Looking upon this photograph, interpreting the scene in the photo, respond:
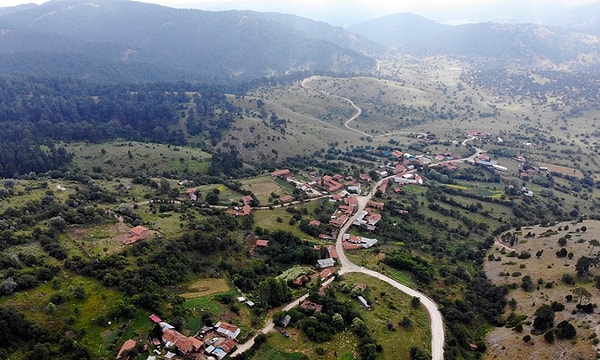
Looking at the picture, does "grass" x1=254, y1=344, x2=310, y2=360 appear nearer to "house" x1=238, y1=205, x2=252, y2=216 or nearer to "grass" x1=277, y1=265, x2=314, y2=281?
"grass" x1=277, y1=265, x2=314, y2=281

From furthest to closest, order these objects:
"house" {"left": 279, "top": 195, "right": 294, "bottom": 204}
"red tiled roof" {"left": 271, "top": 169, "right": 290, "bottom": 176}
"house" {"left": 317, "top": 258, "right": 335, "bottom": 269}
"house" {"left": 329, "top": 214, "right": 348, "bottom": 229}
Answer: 1. "red tiled roof" {"left": 271, "top": 169, "right": 290, "bottom": 176}
2. "house" {"left": 279, "top": 195, "right": 294, "bottom": 204}
3. "house" {"left": 329, "top": 214, "right": 348, "bottom": 229}
4. "house" {"left": 317, "top": 258, "right": 335, "bottom": 269}

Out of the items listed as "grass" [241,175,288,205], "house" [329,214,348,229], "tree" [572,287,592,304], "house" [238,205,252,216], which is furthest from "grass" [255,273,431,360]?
"grass" [241,175,288,205]

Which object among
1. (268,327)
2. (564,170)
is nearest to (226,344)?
(268,327)

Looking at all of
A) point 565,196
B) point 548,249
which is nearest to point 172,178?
point 548,249

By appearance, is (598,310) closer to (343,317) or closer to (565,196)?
(343,317)

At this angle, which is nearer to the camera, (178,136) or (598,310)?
(598,310)

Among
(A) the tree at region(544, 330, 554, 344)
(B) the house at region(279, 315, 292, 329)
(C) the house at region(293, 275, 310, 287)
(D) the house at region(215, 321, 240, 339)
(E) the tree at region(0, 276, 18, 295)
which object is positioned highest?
(E) the tree at region(0, 276, 18, 295)

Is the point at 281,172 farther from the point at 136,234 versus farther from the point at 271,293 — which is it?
the point at 271,293
